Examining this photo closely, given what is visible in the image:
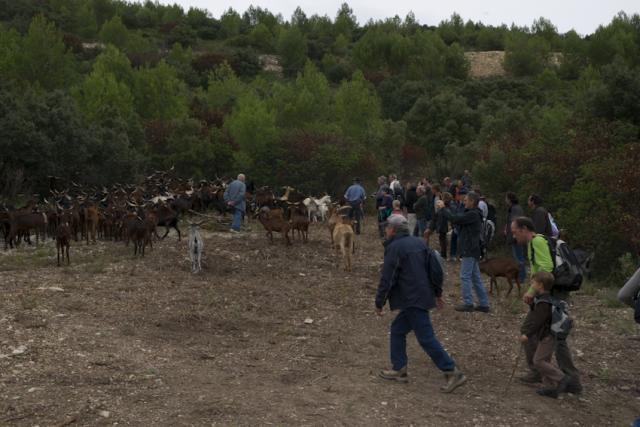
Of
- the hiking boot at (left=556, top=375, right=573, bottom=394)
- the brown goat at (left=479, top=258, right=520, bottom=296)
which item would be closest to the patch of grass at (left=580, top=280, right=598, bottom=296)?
the brown goat at (left=479, top=258, right=520, bottom=296)

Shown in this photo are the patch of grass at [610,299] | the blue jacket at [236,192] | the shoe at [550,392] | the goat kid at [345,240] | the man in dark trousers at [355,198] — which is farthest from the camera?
the man in dark trousers at [355,198]

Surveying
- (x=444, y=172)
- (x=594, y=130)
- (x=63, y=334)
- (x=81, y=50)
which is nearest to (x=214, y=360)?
(x=63, y=334)

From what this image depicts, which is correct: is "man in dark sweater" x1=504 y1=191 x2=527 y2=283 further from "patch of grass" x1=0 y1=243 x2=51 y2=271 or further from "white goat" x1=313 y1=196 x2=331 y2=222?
"white goat" x1=313 y1=196 x2=331 y2=222

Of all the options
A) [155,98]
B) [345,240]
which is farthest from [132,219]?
[155,98]

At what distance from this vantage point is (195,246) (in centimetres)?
1459

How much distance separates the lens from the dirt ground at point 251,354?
7.20m

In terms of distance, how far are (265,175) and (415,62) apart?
46084mm

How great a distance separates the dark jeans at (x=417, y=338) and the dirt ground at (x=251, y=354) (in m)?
0.32

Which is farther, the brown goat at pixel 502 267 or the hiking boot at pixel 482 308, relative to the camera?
the brown goat at pixel 502 267

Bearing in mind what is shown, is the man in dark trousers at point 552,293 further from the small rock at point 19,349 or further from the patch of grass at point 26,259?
the patch of grass at point 26,259

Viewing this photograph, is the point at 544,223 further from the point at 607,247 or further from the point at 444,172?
the point at 444,172

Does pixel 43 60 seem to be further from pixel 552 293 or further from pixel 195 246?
pixel 552 293

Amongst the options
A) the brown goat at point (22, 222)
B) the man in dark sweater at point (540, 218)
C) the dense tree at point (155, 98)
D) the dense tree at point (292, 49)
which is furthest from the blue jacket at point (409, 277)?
the dense tree at point (292, 49)

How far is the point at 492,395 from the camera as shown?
8023 mm
